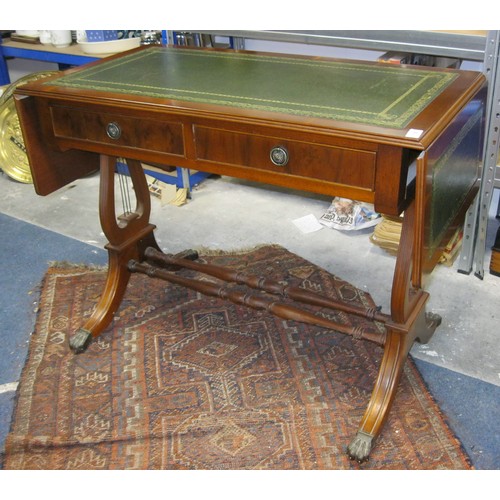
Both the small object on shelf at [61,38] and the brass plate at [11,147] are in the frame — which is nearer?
the small object on shelf at [61,38]

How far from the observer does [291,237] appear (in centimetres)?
304

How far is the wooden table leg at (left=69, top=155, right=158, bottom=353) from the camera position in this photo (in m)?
2.32

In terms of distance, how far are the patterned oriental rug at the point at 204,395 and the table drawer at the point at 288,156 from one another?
2.61 ft

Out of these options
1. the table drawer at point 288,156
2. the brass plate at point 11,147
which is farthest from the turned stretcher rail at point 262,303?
the brass plate at point 11,147

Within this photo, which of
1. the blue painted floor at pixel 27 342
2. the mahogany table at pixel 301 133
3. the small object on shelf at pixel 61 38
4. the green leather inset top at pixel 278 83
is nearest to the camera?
the mahogany table at pixel 301 133

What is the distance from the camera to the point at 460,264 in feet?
8.87

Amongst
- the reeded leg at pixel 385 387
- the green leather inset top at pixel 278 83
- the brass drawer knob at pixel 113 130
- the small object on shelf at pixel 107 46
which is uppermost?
the green leather inset top at pixel 278 83

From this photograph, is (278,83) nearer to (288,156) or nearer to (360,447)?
(288,156)

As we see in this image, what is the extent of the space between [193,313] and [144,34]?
1.81 metres

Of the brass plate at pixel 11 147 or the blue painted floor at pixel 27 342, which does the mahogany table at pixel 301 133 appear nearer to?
the blue painted floor at pixel 27 342

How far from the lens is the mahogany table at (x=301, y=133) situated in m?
1.53

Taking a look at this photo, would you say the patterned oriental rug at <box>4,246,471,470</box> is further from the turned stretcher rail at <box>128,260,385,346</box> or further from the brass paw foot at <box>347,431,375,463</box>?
the turned stretcher rail at <box>128,260,385,346</box>

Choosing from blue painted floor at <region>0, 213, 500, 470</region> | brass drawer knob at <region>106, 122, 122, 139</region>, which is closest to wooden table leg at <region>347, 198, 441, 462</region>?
blue painted floor at <region>0, 213, 500, 470</region>

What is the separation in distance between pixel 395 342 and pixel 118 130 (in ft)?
3.40
